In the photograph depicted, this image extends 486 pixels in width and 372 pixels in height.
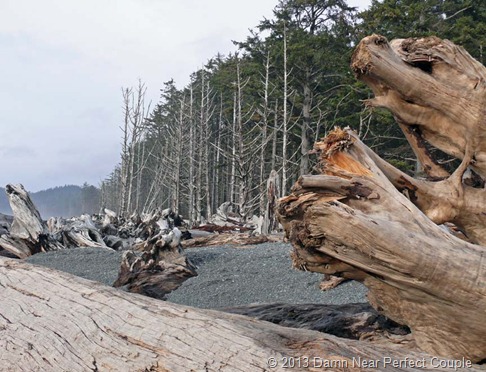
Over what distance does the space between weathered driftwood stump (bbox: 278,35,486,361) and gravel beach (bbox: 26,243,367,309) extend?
246 centimetres

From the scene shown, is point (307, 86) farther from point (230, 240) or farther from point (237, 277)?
point (237, 277)

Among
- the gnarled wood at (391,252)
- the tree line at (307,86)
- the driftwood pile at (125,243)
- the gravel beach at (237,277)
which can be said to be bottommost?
the gravel beach at (237,277)

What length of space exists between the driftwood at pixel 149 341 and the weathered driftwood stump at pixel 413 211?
296 millimetres

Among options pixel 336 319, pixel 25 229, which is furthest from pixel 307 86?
pixel 336 319

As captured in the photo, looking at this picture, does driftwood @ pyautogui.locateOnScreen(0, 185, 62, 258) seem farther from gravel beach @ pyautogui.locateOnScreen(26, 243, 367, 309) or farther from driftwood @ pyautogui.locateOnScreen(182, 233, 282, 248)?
driftwood @ pyautogui.locateOnScreen(182, 233, 282, 248)

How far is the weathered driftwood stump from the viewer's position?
273cm

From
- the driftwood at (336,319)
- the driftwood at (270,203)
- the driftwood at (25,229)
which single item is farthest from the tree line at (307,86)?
the driftwood at (336,319)

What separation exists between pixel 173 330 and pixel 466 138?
2417mm

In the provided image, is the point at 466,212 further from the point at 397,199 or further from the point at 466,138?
the point at 397,199

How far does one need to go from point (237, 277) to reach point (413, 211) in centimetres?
570

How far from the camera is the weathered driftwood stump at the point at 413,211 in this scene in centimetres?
273

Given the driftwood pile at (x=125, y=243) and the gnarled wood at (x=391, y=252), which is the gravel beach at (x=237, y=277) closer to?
the driftwood pile at (x=125, y=243)

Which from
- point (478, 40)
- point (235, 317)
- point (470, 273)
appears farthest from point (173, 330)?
point (478, 40)

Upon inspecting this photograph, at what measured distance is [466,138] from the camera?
3572 mm
